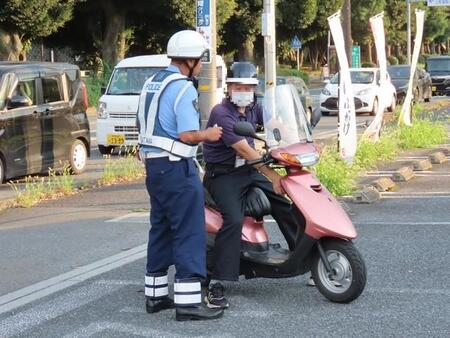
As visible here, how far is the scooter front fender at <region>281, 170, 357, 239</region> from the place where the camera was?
217 inches

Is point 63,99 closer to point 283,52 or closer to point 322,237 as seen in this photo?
point 322,237

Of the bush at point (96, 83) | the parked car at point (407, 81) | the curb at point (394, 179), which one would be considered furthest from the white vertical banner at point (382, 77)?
the bush at point (96, 83)

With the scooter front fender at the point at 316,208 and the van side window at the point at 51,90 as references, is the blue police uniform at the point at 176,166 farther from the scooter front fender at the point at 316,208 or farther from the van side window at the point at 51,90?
the van side window at the point at 51,90

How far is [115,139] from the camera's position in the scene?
15852 mm

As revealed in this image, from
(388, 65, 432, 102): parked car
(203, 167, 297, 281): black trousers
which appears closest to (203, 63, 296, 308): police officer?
(203, 167, 297, 281): black trousers

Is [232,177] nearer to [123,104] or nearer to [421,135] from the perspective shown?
[123,104]

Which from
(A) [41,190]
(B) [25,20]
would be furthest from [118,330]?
(B) [25,20]

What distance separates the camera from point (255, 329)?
5246 millimetres

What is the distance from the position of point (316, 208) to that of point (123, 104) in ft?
35.9

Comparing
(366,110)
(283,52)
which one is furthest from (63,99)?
(283,52)

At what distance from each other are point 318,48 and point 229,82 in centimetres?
6786

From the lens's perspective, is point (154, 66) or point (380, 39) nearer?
point (380, 39)

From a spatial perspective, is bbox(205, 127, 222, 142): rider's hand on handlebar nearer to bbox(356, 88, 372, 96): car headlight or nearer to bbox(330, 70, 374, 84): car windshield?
bbox(356, 88, 372, 96): car headlight

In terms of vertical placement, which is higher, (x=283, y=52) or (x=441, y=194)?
(x=283, y=52)
